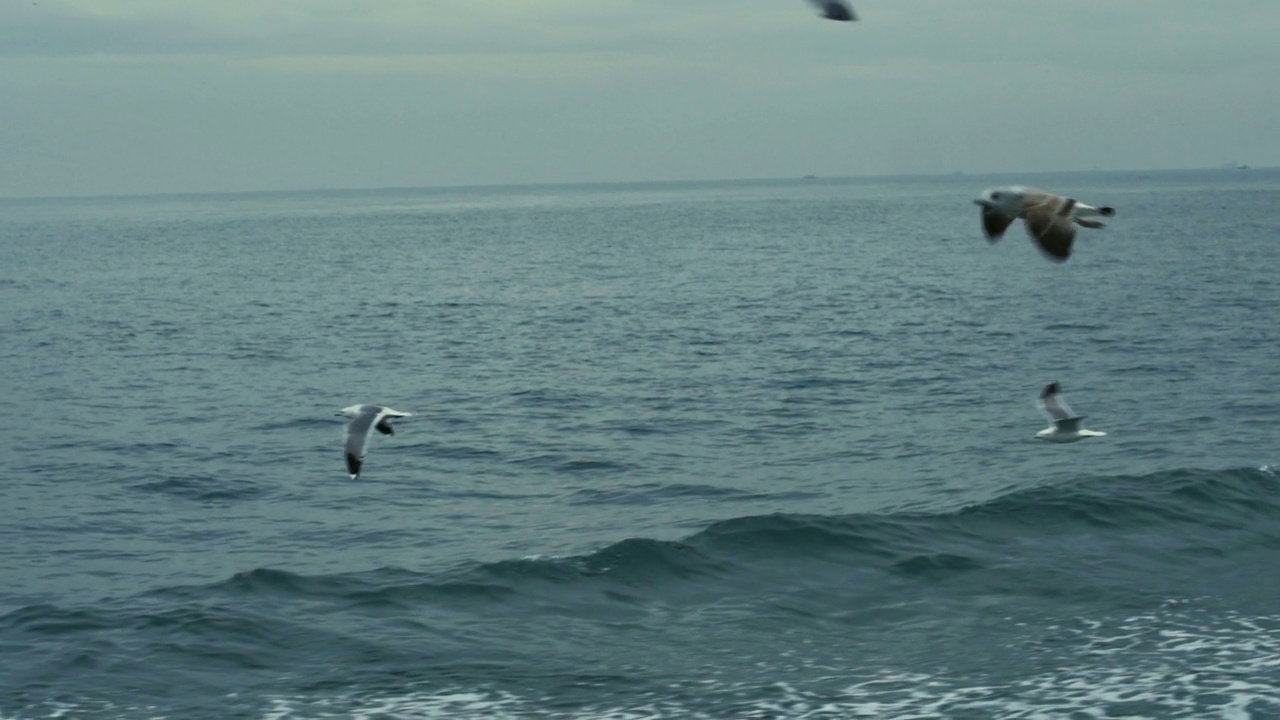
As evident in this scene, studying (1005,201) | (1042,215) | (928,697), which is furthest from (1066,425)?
(1042,215)

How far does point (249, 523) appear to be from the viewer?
28.3 metres

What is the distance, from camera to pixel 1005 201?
1270 cm

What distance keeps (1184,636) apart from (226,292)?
71098 mm

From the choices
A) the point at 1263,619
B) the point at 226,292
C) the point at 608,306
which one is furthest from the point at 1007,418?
the point at 226,292

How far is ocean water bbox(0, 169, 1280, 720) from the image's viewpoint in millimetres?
18938

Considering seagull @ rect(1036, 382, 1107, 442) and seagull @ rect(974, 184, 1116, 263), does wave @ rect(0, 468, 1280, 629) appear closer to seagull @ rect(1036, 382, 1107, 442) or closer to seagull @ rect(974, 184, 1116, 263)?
seagull @ rect(1036, 382, 1107, 442)

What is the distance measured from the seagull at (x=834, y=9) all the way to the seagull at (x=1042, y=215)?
2.19 metres

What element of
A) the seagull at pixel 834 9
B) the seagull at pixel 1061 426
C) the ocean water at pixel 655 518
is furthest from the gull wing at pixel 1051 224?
the ocean water at pixel 655 518

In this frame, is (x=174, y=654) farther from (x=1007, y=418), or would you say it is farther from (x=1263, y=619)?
(x=1007, y=418)

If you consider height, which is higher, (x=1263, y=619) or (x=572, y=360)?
(x=572, y=360)

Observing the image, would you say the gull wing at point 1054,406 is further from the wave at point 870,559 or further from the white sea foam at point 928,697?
the wave at point 870,559

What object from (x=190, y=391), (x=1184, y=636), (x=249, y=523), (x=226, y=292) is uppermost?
(x=226, y=292)

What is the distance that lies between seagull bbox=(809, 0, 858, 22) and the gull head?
2.63m

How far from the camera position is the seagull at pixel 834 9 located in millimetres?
10402
